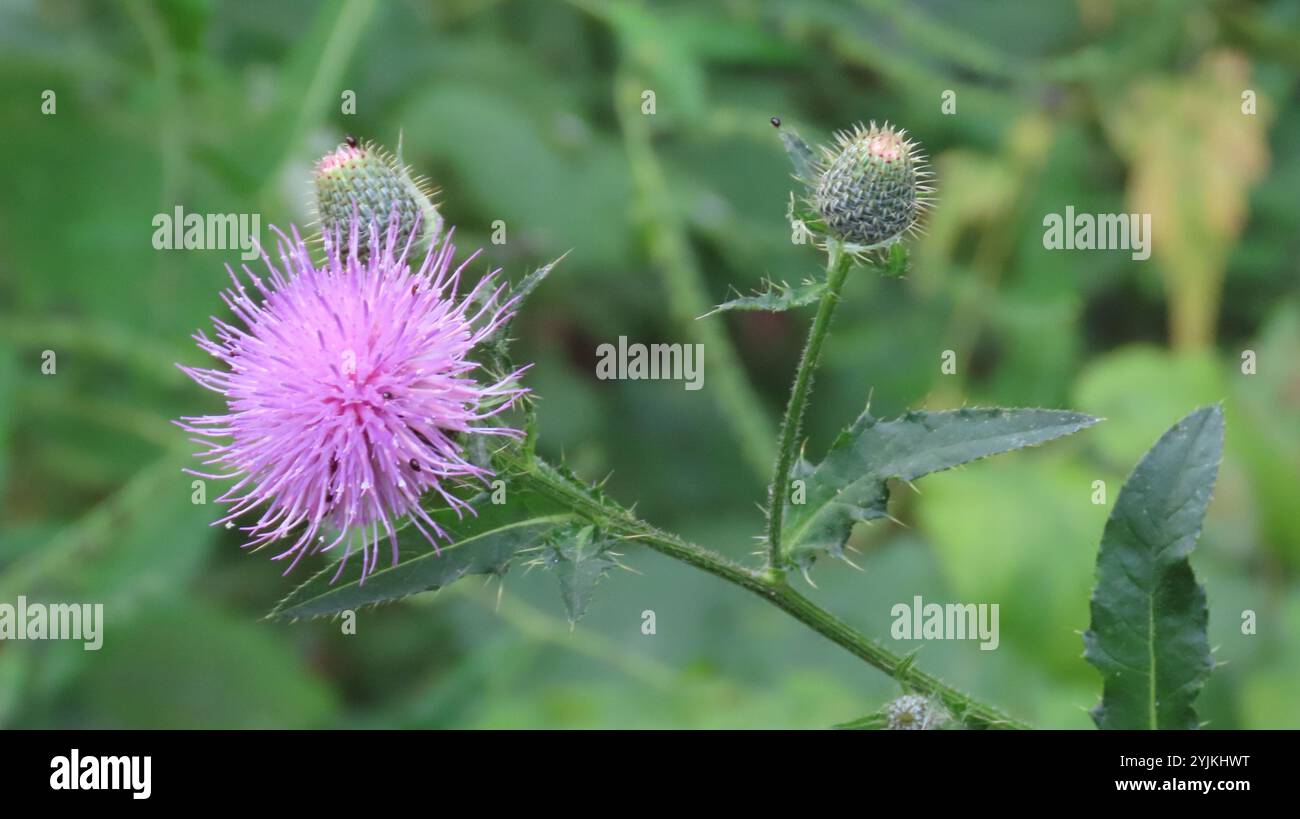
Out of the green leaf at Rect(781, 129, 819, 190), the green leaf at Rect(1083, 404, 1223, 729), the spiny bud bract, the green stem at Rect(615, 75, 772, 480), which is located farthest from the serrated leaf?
the green stem at Rect(615, 75, 772, 480)

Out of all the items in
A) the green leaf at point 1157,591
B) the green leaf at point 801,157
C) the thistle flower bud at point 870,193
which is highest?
the green leaf at point 801,157

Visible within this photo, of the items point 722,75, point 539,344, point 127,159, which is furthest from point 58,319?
point 722,75

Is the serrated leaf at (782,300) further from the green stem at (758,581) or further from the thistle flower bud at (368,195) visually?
the thistle flower bud at (368,195)

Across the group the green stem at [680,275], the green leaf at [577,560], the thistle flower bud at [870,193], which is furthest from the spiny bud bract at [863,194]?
the green stem at [680,275]

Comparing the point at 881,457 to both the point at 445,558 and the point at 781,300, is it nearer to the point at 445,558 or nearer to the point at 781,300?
the point at 781,300

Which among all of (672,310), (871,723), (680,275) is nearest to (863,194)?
(871,723)

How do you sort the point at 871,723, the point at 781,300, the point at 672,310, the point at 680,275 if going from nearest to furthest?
the point at 781,300, the point at 871,723, the point at 680,275, the point at 672,310
